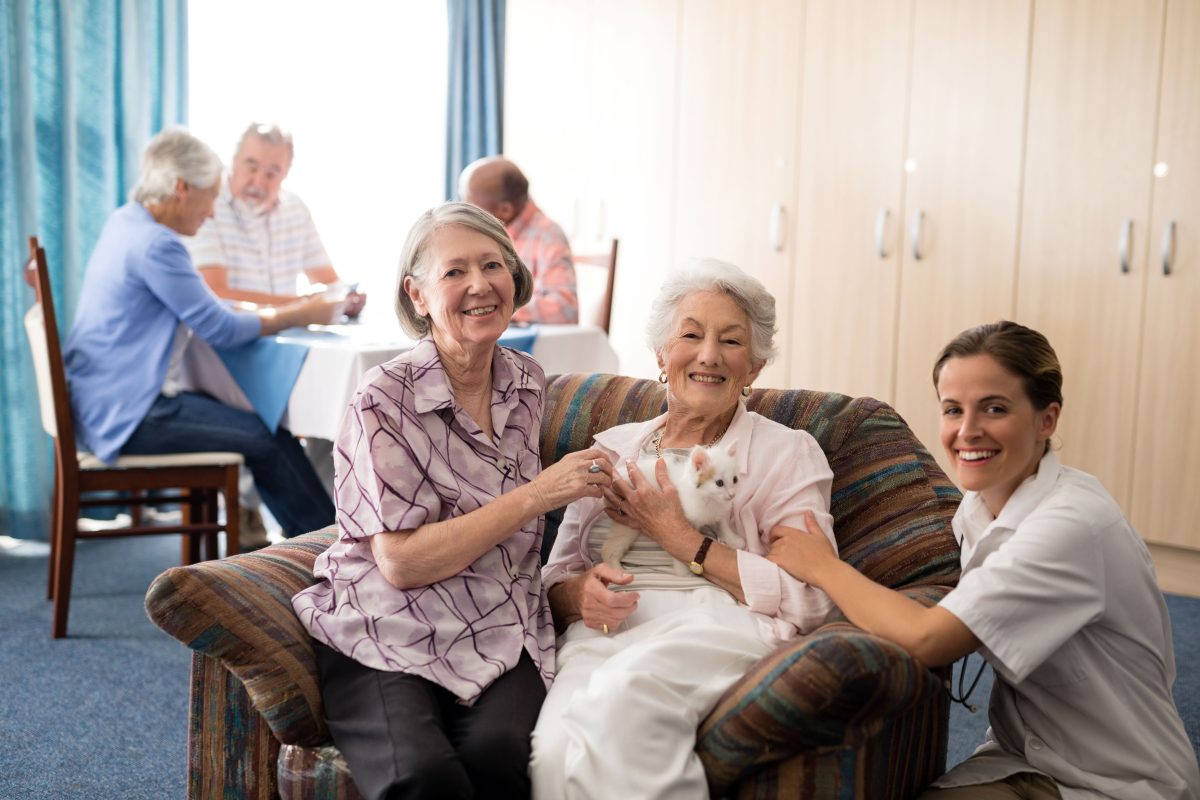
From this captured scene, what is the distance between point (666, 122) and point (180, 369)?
2564 mm

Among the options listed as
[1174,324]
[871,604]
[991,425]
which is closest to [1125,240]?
[1174,324]

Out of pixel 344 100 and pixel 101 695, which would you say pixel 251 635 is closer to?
pixel 101 695

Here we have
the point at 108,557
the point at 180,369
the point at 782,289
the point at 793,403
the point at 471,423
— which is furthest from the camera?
the point at 782,289

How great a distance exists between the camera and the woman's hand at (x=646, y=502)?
1795mm

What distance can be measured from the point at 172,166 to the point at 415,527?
2.16m

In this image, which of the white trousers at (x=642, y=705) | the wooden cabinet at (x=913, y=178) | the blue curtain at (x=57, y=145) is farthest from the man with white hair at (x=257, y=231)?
the white trousers at (x=642, y=705)

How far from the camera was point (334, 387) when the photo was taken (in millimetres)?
3139

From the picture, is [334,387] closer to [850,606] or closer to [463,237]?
[463,237]

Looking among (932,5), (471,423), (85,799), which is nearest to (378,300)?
(932,5)

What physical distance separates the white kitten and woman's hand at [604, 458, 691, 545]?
12 millimetres

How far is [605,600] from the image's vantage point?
1704 millimetres

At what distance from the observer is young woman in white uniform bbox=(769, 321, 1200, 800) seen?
1412 mm

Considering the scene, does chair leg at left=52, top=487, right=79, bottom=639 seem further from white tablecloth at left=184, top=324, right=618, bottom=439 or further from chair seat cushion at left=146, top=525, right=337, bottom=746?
chair seat cushion at left=146, top=525, right=337, bottom=746

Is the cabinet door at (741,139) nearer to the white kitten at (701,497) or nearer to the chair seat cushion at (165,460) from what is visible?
the chair seat cushion at (165,460)
